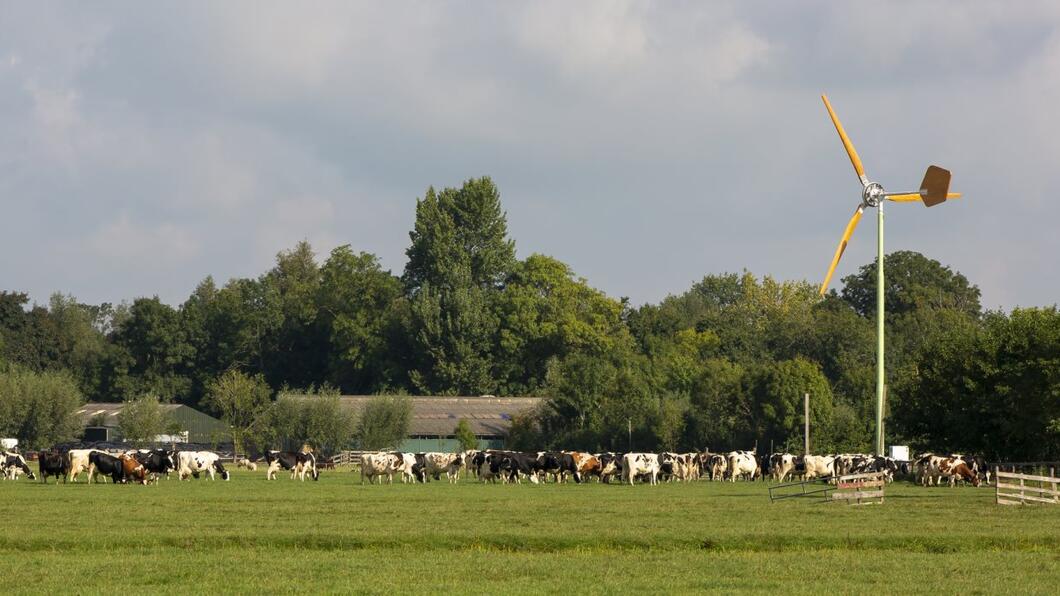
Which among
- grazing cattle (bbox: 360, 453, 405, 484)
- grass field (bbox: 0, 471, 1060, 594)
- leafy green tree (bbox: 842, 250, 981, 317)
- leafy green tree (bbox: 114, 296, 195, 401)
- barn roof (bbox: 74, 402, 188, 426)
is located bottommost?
grass field (bbox: 0, 471, 1060, 594)

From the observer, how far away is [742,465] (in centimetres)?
6022

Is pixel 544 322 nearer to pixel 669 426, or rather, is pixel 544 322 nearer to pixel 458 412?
pixel 458 412

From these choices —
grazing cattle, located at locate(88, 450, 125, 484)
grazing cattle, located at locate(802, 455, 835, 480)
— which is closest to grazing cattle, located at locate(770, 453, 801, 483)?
grazing cattle, located at locate(802, 455, 835, 480)

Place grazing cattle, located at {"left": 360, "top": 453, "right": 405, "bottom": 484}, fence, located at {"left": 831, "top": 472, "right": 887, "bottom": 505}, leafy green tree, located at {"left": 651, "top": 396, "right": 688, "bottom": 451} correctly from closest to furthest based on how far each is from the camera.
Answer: fence, located at {"left": 831, "top": 472, "right": 887, "bottom": 505}, grazing cattle, located at {"left": 360, "top": 453, "right": 405, "bottom": 484}, leafy green tree, located at {"left": 651, "top": 396, "right": 688, "bottom": 451}

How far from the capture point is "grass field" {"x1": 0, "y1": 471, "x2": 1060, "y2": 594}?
67.1ft

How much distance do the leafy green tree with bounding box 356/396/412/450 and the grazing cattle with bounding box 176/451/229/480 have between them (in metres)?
40.2

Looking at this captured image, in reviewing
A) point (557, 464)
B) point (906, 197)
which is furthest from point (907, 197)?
point (557, 464)

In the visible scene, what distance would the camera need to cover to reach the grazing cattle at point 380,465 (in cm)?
5472

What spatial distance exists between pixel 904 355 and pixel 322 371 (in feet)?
174

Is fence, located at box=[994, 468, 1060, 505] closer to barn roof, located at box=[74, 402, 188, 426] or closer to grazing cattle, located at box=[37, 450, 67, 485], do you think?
grazing cattle, located at box=[37, 450, 67, 485]

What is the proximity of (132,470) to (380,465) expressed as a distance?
9137mm

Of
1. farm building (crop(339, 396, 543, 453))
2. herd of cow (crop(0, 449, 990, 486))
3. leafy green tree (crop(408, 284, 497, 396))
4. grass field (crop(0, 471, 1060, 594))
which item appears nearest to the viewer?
grass field (crop(0, 471, 1060, 594))

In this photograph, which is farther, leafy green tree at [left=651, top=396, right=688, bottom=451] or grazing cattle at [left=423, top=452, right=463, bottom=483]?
leafy green tree at [left=651, top=396, right=688, bottom=451]

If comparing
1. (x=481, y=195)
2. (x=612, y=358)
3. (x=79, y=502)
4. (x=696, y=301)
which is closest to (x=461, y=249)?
(x=481, y=195)
